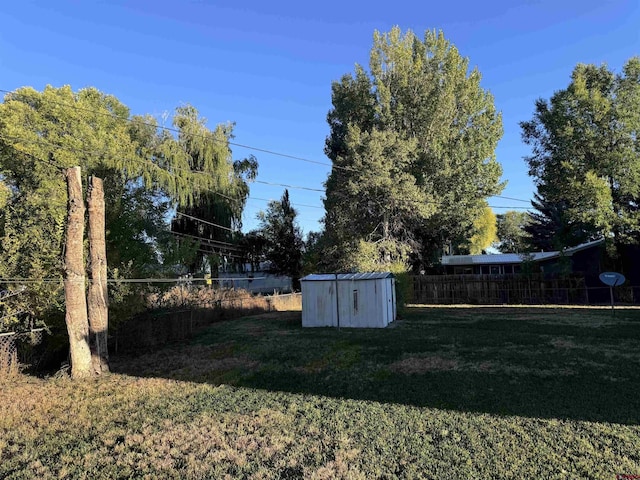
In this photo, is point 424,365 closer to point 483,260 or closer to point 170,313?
point 170,313

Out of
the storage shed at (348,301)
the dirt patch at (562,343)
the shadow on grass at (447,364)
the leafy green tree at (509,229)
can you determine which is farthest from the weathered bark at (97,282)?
the leafy green tree at (509,229)

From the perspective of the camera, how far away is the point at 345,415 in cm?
470

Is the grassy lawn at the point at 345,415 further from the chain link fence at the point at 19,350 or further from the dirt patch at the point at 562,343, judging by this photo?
the chain link fence at the point at 19,350

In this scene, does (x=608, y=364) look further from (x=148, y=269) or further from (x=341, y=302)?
(x=148, y=269)

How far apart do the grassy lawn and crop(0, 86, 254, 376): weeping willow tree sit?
2.19 m

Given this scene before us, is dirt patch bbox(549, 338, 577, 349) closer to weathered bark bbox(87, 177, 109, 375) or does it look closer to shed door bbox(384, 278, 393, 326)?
shed door bbox(384, 278, 393, 326)

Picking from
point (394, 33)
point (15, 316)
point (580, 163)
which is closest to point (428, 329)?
point (15, 316)

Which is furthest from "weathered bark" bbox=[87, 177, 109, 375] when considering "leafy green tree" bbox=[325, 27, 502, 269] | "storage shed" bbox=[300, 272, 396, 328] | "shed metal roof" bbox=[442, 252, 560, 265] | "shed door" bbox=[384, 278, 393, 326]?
"shed metal roof" bbox=[442, 252, 560, 265]

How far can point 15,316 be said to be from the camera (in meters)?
7.54

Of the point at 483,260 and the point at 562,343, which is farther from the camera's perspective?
the point at 483,260

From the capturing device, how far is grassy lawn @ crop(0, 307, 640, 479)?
347 centimetres

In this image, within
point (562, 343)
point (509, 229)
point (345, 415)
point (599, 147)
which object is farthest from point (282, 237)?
point (509, 229)

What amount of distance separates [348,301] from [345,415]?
27.6 feet

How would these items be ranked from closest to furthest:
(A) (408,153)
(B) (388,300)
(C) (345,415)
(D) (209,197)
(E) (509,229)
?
(C) (345,415) < (B) (388,300) < (A) (408,153) < (D) (209,197) < (E) (509,229)
